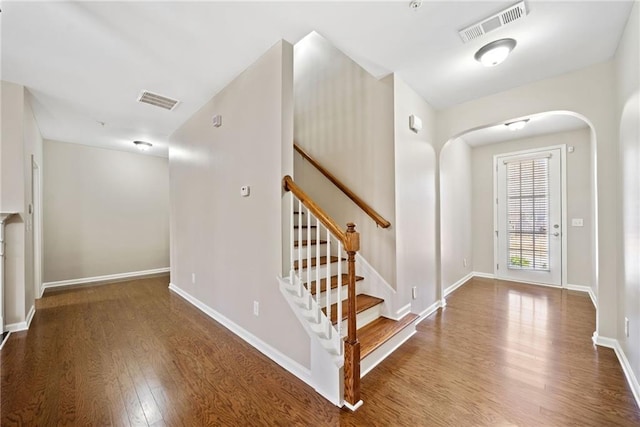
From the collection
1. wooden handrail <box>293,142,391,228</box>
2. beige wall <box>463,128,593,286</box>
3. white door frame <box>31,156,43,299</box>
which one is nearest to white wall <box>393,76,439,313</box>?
wooden handrail <box>293,142,391,228</box>

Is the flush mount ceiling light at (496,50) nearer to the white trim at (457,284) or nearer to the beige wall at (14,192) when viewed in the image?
the white trim at (457,284)

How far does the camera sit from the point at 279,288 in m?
2.08

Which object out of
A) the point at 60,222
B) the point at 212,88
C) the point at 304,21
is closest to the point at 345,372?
the point at 304,21

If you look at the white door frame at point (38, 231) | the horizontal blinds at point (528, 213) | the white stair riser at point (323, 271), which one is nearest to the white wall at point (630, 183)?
the white stair riser at point (323, 271)

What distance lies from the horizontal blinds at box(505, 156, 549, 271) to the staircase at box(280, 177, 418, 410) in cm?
324

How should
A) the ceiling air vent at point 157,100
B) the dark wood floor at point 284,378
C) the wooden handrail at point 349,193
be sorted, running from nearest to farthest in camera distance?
the dark wood floor at point 284,378 → the wooden handrail at point 349,193 → the ceiling air vent at point 157,100

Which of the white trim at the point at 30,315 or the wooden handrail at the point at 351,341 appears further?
the white trim at the point at 30,315

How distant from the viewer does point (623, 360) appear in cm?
202

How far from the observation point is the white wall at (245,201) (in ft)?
6.94

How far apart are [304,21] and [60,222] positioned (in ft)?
17.9

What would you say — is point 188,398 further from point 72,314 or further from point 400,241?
point 72,314

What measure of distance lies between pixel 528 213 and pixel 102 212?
7.86 m

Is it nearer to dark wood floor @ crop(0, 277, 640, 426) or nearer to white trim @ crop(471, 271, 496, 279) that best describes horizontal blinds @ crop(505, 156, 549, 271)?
Answer: white trim @ crop(471, 271, 496, 279)

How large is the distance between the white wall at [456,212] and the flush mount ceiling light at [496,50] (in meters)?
1.32
